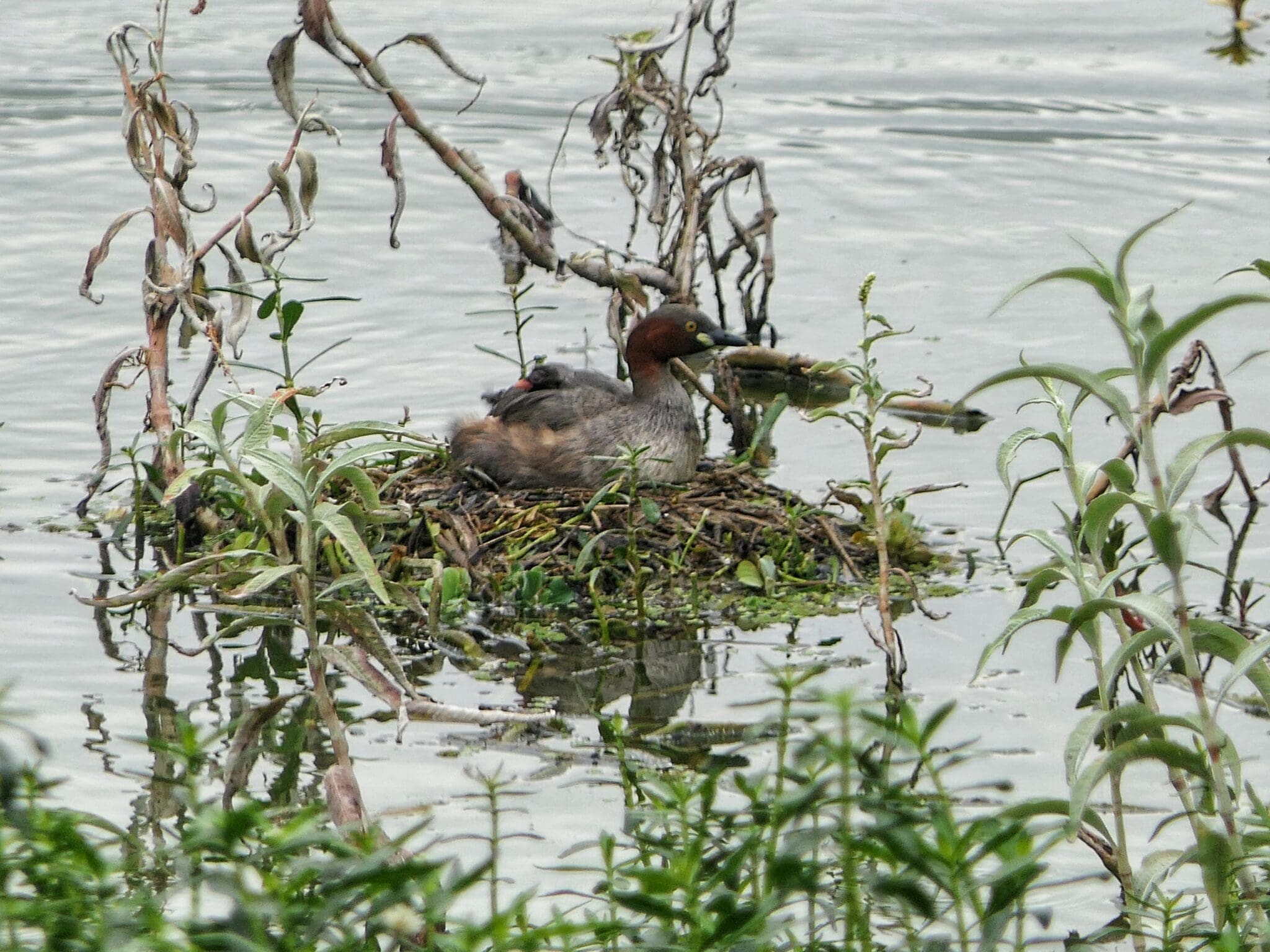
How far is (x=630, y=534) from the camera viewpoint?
7070mm

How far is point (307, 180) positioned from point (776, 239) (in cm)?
579

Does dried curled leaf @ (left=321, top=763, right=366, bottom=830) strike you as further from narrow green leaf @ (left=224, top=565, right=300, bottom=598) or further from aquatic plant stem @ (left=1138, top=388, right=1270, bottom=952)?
aquatic plant stem @ (left=1138, top=388, right=1270, bottom=952)

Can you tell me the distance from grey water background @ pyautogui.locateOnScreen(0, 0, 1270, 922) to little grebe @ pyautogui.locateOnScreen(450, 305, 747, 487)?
783 mm

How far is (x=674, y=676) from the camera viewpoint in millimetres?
6637

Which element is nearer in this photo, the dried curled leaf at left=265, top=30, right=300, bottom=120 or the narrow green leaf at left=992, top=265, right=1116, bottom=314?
the narrow green leaf at left=992, top=265, right=1116, bottom=314

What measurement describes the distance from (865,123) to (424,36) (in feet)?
26.1

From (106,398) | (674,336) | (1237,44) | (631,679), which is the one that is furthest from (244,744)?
Result: (1237,44)

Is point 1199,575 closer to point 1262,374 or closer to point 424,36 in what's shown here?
point 1262,374

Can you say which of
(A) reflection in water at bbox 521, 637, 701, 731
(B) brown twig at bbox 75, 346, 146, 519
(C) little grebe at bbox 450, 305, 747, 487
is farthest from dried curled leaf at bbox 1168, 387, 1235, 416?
(B) brown twig at bbox 75, 346, 146, 519

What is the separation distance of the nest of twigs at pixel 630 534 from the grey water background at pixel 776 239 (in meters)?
0.46

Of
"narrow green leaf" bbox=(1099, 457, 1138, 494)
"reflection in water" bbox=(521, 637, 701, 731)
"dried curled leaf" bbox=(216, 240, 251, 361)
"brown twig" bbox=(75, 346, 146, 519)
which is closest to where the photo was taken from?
"narrow green leaf" bbox=(1099, 457, 1138, 494)

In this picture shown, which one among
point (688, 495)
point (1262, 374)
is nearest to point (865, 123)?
point (1262, 374)

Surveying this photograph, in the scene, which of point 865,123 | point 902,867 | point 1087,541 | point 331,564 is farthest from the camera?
point 865,123

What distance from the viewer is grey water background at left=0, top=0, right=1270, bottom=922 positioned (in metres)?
6.43
